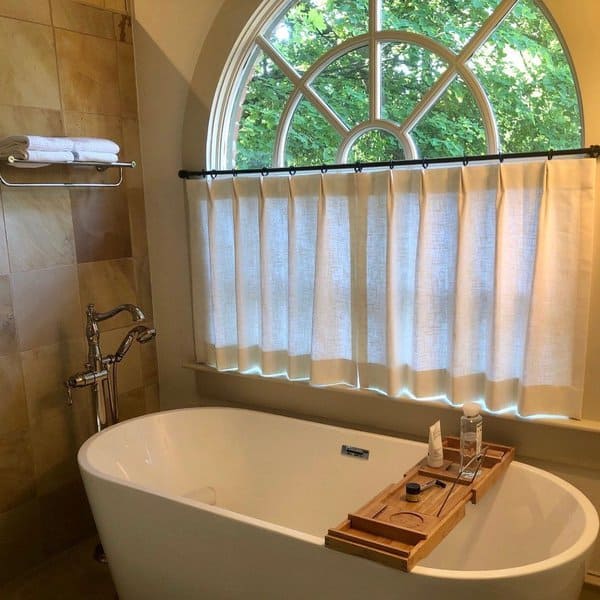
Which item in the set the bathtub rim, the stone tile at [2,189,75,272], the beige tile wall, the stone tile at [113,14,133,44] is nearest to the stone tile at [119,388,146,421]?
the beige tile wall

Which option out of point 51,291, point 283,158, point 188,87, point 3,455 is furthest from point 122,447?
point 188,87

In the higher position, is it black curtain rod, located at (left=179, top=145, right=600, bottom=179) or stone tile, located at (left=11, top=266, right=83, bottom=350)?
black curtain rod, located at (left=179, top=145, right=600, bottom=179)

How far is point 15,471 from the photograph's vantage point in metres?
2.56

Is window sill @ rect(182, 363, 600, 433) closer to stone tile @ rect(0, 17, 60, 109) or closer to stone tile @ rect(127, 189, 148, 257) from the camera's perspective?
stone tile @ rect(127, 189, 148, 257)

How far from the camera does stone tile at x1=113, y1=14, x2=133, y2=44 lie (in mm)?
2832

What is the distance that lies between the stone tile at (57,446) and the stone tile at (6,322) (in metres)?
0.35

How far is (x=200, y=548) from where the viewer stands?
1950 millimetres

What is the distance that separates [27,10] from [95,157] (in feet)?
2.04

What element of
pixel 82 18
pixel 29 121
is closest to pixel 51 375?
pixel 29 121

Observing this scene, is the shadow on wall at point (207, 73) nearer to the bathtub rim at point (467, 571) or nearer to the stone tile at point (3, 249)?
the stone tile at point (3, 249)

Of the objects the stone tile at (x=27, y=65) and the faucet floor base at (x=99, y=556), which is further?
the faucet floor base at (x=99, y=556)

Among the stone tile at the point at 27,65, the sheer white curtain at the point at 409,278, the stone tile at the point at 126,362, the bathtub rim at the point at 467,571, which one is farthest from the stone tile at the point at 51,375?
the stone tile at the point at 27,65

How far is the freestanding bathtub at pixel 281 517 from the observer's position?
165 centimetres

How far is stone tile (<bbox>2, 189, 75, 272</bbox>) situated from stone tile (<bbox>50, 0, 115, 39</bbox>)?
70 centimetres
